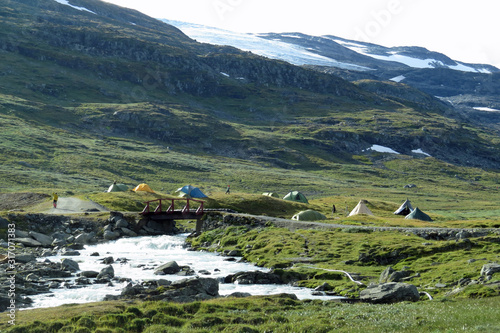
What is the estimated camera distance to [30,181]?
124062 millimetres

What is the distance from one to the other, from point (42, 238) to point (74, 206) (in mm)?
18510

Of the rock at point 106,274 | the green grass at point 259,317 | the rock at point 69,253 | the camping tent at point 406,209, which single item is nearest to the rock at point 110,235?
the rock at point 69,253

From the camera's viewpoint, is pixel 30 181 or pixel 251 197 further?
pixel 30 181

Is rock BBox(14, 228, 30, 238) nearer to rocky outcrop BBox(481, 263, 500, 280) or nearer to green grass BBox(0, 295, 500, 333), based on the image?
green grass BBox(0, 295, 500, 333)

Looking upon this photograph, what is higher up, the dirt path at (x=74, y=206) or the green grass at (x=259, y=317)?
the green grass at (x=259, y=317)

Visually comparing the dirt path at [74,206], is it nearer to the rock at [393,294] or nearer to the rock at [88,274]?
the rock at [88,274]

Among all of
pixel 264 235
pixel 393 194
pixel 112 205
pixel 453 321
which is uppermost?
pixel 453 321

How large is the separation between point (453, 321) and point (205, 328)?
35.5 feet

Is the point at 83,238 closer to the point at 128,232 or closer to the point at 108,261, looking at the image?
the point at 128,232

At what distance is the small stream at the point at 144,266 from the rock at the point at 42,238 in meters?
4.40

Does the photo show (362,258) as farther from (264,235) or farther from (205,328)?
(205,328)

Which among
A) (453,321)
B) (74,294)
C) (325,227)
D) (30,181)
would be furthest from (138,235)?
(30,181)

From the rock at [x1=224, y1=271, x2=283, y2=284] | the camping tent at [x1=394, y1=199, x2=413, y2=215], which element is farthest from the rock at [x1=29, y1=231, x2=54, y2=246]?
the camping tent at [x1=394, y1=199, x2=413, y2=215]

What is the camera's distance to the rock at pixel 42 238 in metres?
55.0
